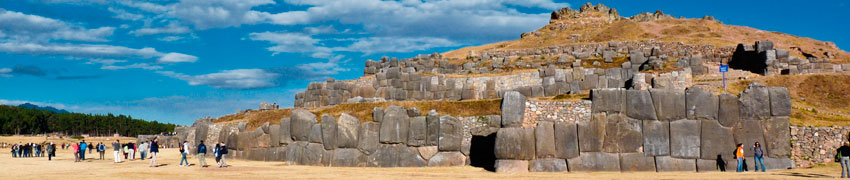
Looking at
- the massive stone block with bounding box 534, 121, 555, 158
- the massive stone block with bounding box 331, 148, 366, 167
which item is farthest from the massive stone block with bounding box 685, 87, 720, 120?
the massive stone block with bounding box 331, 148, 366, 167

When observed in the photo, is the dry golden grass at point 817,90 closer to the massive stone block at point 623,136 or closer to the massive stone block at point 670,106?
the massive stone block at point 670,106

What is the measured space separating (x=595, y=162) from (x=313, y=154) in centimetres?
1348

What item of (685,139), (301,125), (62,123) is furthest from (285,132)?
(62,123)

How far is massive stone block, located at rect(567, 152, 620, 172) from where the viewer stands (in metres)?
25.9

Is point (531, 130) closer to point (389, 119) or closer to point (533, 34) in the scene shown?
point (389, 119)

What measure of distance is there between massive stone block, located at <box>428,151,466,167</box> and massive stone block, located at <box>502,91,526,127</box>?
262 centimetres

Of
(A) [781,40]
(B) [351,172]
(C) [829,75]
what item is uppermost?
(A) [781,40]

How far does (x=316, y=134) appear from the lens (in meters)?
31.6

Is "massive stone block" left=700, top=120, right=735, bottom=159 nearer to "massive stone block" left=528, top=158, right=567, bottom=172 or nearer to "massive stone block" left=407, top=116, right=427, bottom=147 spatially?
"massive stone block" left=528, top=158, right=567, bottom=172

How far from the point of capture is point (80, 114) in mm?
135500

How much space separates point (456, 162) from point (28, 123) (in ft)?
397

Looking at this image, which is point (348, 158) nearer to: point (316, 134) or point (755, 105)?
point (316, 134)

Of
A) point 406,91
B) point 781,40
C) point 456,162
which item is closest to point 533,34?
point 781,40

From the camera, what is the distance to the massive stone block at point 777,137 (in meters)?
25.6
